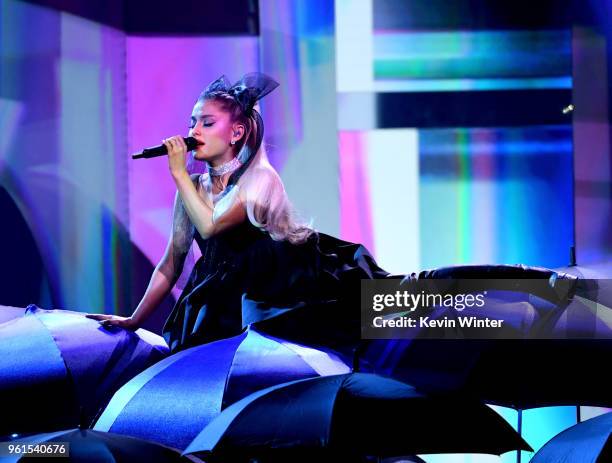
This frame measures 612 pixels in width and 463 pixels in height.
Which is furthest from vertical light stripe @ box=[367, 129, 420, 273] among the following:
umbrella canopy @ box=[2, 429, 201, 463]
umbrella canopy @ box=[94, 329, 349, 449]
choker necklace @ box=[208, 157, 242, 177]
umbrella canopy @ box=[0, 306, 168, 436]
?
umbrella canopy @ box=[2, 429, 201, 463]

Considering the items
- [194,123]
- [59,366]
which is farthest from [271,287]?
[59,366]

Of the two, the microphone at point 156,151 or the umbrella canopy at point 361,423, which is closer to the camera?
the umbrella canopy at point 361,423

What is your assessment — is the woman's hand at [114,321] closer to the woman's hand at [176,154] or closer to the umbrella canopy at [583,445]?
the woman's hand at [176,154]

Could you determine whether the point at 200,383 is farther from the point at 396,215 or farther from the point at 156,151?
the point at 396,215

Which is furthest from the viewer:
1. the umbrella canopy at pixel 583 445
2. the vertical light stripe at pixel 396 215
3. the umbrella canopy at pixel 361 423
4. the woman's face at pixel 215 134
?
the vertical light stripe at pixel 396 215

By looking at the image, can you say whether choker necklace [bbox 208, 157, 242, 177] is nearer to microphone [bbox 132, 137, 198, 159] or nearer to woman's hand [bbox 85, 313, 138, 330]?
microphone [bbox 132, 137, 198, 159]

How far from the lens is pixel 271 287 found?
438 centimetres

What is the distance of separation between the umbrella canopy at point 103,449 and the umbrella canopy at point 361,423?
0.10 metres

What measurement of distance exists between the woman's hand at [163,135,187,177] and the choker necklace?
0.69ft

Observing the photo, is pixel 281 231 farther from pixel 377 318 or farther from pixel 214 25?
pixel 214 25

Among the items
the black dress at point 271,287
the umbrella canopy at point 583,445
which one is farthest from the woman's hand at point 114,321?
the umbrella canopy at point 583,445

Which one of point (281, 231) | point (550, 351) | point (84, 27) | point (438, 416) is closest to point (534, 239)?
point (550, 351)

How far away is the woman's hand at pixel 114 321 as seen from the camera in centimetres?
439

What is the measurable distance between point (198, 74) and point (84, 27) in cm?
56
